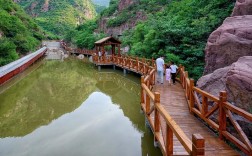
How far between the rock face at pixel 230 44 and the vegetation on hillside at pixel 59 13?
108960 mm

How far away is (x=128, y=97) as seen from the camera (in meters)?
16.4

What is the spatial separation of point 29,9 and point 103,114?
13606 cm

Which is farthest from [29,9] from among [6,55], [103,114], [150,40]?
[103,114]

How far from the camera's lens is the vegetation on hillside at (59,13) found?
116812 millimetres

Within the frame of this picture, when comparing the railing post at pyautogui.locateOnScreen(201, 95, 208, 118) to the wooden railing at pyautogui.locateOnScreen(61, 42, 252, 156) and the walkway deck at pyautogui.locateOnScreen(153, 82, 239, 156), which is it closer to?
the wooden railing at pyautogui.locateOnScreen(61, 42, 252, 156)

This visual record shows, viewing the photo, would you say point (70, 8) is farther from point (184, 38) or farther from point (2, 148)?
point (2, 148)

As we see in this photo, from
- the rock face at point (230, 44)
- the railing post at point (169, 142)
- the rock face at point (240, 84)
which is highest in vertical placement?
the rock face at point (230, 44)

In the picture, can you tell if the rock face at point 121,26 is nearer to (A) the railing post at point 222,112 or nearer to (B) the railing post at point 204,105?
(B) the railing post at point 204,105

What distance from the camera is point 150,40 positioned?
2339 centimetres

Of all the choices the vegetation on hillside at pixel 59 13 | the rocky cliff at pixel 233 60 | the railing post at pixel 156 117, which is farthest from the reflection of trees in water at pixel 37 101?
the vegetation on hillside at pixel 59 13

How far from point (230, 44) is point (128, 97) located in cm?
766

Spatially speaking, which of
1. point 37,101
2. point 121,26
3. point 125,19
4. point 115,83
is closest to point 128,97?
point 115,83

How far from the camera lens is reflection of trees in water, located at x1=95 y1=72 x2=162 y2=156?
9438 mm

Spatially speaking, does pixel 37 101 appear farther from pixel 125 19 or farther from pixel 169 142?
pixel 125 19
